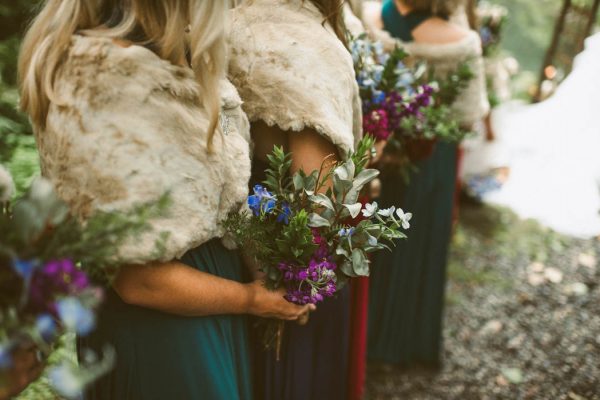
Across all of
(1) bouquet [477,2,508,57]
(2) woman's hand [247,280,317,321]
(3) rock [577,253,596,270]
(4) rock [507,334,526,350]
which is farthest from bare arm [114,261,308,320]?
(3) rock [577,253,596,270]

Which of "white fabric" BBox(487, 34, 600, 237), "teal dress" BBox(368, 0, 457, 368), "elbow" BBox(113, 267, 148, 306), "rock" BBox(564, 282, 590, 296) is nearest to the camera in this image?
"elbow" BBox(113, 267, 148, 306)

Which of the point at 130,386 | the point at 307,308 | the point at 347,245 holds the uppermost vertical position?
the point at 347,245

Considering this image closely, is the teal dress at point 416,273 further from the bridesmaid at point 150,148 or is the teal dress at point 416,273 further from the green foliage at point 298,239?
the bridesmaid at point 150,148

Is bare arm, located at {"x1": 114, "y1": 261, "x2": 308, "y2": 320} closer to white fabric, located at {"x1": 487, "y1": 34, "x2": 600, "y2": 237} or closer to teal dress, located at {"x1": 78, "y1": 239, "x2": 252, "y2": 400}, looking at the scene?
teal dress, located at {"x1": 78, "y1": 239, "x2": 252, "y2": 400}

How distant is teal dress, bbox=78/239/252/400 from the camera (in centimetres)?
145

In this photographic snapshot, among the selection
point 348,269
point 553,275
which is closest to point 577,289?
point 553,275

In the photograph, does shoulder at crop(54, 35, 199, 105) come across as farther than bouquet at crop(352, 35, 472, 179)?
No

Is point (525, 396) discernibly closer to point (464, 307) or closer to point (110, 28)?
point (464, 307)

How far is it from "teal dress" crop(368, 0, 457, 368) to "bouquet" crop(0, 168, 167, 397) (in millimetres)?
2519

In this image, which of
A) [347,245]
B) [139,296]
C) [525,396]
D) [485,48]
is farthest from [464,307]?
[139,296]

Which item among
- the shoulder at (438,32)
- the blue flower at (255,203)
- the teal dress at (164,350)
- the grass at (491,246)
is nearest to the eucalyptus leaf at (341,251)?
the blue flower at (255,203)

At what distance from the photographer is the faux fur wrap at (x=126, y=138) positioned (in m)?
1.15

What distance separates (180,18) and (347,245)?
712 mm

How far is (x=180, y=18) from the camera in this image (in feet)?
4.05
